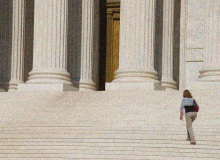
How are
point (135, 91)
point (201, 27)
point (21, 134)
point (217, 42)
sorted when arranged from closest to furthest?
point (21, 134) → point (135, 91) → point (217, 42) → point (201, 27)

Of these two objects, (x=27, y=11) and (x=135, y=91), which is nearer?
(x=135, y=91)

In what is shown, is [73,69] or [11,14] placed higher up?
[11,14]

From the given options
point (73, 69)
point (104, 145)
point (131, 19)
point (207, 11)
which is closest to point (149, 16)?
point (131, 19)

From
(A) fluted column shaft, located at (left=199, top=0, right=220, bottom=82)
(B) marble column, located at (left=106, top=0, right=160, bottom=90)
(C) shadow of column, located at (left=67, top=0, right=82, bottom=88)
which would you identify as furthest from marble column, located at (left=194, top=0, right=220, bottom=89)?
(C) shadow of column, located at (left=67, top=0, right=82, bottom=88)

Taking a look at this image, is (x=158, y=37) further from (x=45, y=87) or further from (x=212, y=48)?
(x=45, y=87)

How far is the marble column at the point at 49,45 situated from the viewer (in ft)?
158

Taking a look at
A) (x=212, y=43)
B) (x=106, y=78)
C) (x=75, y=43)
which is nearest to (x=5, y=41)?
(x=75, y=43)

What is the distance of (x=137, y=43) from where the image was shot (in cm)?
4712

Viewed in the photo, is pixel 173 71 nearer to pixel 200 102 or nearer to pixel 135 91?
pixel 135 91

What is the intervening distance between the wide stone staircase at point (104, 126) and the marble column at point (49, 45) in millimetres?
2471

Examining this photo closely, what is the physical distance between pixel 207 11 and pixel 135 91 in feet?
28.1

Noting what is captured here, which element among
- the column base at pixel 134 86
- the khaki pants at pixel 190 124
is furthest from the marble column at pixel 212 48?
the khaki pants at pixel 190 124

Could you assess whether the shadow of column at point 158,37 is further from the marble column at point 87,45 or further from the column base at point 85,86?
the column base at point 85,86

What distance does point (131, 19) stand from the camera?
4731cm
